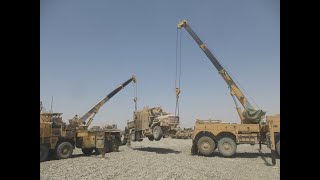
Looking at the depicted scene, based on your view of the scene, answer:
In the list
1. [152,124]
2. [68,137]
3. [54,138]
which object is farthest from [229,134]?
[54,138]

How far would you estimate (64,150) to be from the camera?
17969mm

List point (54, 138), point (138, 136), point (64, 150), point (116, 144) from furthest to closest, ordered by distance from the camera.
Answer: point (138, 136) → point (116, 144) → point (64, 150) → point (54, 138)

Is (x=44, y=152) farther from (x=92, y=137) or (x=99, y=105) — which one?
(x=99, y=105)

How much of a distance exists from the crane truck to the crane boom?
900cm

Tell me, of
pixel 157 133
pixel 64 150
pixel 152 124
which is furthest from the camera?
pixel 152 124

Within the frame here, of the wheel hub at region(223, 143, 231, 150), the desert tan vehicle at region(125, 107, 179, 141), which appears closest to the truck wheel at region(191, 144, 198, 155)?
the wheel hub at region(223, 143, 231, 150)

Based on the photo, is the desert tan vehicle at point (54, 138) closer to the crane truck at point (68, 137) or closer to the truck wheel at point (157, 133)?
the crane truck at point (68, 137)

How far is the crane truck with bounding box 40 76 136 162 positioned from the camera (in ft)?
55.9

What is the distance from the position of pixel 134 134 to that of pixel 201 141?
7.34m

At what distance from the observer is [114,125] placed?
24.4m

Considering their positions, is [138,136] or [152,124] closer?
[152,124]

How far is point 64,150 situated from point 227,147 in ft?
32.8

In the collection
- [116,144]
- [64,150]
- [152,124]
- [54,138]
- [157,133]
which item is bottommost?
[116,144]
